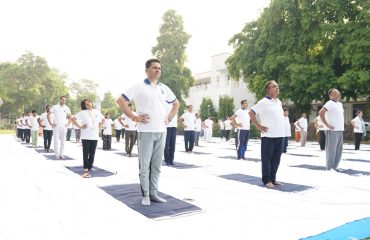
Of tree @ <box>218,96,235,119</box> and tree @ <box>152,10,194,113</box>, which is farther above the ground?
tree @ <box>152,10,194,113</box>

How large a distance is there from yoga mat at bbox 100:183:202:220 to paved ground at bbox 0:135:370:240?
3.0 inches

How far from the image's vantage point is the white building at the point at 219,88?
131ft

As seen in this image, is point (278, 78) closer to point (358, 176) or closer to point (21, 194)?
point (358, 176)

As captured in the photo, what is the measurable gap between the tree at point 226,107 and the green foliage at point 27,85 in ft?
120

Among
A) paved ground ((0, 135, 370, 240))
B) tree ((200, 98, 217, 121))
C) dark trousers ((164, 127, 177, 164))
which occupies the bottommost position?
paved ground ((0, 135, 370, 240))

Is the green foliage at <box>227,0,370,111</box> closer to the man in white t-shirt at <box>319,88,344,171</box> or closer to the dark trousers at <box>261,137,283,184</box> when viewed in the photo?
the man in white t-shirt at <box>319,88,344,171</box>

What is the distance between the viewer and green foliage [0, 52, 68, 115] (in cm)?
6081

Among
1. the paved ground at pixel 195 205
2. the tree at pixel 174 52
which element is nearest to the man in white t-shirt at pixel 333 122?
the paved ground at pixel 195 205

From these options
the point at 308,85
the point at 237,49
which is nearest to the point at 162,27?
the point at 237,49

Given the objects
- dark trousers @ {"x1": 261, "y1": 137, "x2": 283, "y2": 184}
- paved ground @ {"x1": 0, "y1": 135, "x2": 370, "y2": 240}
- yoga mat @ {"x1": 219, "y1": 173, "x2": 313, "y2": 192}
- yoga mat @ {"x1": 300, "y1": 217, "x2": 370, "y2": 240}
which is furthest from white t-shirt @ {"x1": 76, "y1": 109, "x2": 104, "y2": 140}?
yoga mat @ {"x1": 300, "y1": 217, "x2": 370, "y2": 240}

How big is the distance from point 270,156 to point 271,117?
2.28 feet

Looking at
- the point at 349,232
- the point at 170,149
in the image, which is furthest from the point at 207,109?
the point at 349,232

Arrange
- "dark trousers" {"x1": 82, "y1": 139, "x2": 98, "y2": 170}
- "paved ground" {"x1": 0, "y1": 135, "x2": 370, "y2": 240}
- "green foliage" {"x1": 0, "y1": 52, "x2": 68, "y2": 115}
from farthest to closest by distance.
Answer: "green foliage" {"x1": 0, "y1": 52, "x2": 68, "y2": 115} → "dark trousers" {"x1": 82, "y1": 139, "x2": 98, "y2": 170} → "paved ground" {"x1": 0, "y1": 135, "x2": 370, "y2": 240}

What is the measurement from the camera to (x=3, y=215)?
14.3 feet
